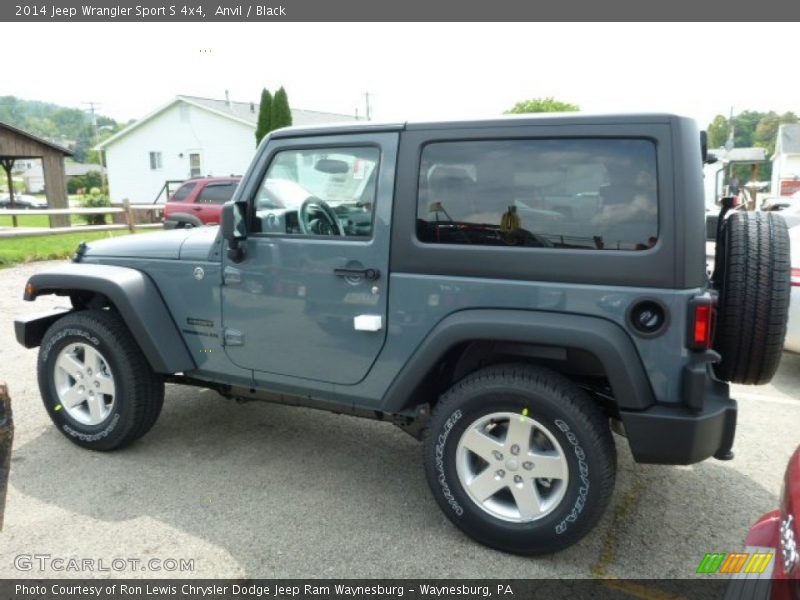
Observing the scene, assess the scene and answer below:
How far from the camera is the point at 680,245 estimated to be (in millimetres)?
2525

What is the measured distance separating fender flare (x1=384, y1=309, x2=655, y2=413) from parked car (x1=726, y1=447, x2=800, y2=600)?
75 cm

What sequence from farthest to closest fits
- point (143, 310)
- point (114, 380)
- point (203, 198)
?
1. point (203, 198)
2. point (114, 380)
3. point (143, 310)

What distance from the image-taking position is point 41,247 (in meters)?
13.3

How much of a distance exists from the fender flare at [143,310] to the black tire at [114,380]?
159mm

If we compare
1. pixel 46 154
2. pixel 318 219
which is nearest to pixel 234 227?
pixel 318 219

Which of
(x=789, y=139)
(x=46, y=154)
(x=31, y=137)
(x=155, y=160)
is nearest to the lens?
(x=31, y=137)

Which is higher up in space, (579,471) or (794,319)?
(794,319)

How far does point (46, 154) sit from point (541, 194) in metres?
23.1

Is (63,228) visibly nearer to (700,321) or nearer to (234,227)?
(234,227)

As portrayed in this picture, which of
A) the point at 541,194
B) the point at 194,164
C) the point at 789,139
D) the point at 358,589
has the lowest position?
the point at 358,589

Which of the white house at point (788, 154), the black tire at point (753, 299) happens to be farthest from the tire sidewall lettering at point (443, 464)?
the white house at point (788, 154)
